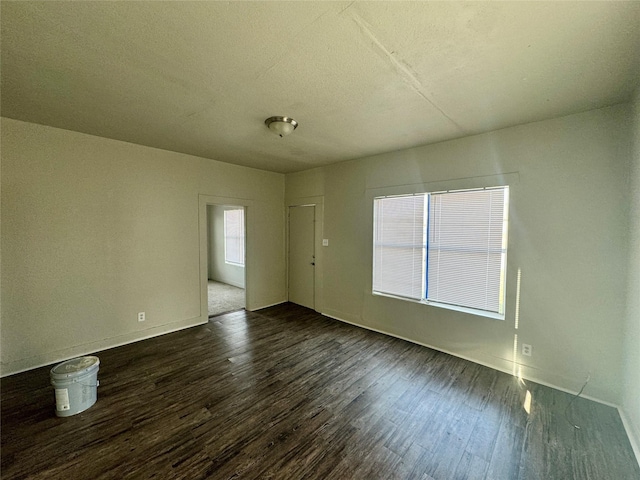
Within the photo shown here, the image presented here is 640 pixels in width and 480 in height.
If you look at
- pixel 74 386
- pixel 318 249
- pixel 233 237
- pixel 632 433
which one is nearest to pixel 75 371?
pixel 74 386

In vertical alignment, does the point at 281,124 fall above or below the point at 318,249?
above

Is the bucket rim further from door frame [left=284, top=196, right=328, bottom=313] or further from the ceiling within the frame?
door frame [left=284, top=196, right=328, bottom=313]

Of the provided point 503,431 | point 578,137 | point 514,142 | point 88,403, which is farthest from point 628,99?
point 88,403

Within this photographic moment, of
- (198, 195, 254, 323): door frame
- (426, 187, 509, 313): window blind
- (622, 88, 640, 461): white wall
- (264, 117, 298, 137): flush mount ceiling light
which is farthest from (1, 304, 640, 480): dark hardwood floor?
(264, 117, 298, 137): flush mount ceiling light

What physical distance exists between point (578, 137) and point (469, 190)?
0.98 m

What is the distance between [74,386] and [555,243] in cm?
459

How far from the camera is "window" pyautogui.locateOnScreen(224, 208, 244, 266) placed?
6398 millimetres

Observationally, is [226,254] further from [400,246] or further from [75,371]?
[400,246]

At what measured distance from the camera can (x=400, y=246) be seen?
11.9ft

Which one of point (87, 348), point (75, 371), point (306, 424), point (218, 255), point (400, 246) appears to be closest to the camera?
point (306, 424)

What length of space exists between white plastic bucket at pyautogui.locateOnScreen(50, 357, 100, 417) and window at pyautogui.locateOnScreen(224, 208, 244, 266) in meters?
4.25

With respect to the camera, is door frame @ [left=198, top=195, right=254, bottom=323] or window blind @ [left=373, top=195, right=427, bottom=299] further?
door frame @ [left=198, top=195, right=254, bottom=323]

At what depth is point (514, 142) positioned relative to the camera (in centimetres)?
267

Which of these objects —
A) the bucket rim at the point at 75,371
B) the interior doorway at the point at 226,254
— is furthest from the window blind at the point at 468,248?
the interior doorway at the point at 226,254
